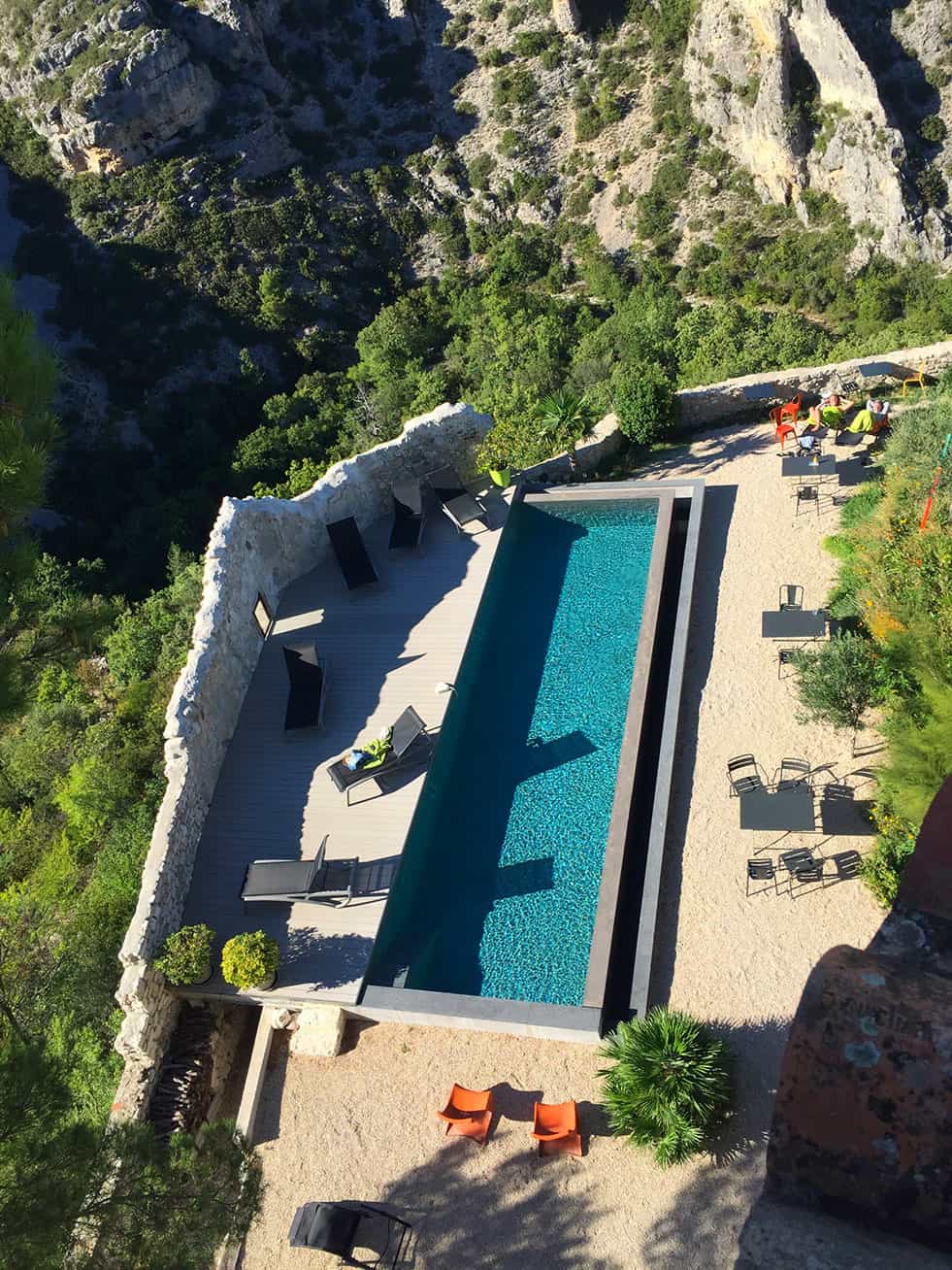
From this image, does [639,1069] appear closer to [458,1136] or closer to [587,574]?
[458,1136]

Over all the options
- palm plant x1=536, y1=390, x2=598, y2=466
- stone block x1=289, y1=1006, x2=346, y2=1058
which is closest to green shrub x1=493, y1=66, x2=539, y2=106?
palm plant x1=536, y1=390, x2=598, y2=466

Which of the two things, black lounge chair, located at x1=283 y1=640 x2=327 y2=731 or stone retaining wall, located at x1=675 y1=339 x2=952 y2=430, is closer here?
black lounge chair, located at x1=283 y1=640 x2=327 y2=731

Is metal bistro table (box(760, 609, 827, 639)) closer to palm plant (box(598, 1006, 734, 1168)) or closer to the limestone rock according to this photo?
palm plant (box(598, 1006, 734, 1168))

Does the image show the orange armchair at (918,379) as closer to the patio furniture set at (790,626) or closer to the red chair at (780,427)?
the red chair at (780,427)

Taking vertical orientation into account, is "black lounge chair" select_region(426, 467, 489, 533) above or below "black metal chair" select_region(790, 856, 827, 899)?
above

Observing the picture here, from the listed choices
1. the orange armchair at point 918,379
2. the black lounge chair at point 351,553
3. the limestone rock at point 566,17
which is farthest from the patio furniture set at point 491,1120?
the limestone rock at point 566,17

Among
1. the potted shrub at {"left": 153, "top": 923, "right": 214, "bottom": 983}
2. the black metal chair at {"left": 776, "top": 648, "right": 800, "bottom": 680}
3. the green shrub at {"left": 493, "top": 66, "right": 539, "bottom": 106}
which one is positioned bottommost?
the black metal chair at {"left": 776, "top": 648, "right": 800, "bottom": 680}

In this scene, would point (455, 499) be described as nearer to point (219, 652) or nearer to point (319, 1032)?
point (219, 652)
